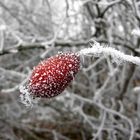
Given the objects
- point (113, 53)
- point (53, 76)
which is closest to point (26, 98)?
point (53, 76)

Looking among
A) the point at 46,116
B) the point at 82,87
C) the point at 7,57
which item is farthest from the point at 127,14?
the point at 7,57

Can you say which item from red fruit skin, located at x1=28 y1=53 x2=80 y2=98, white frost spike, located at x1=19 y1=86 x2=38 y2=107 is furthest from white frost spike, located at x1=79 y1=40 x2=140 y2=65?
white frost spike, located at x1=19 y1=86 x2=38 y2=107

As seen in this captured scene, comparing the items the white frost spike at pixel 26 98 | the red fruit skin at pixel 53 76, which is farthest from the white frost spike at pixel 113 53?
the white frost spike at pixel 26 98

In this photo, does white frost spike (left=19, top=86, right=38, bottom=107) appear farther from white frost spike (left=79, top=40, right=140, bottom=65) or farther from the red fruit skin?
white frost spike (left=79, top=40, right=140, bottom=65)

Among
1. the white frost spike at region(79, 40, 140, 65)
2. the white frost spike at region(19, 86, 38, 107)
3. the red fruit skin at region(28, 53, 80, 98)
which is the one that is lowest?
the white frost spike at region(19, 86, 38, 107)

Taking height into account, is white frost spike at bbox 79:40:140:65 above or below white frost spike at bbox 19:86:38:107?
above

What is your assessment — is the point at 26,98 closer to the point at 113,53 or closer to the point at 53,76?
the point at 53,76

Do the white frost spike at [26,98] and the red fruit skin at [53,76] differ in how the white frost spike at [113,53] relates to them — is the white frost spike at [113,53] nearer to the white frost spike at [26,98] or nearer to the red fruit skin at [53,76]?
the red fruit skin at [53,76]

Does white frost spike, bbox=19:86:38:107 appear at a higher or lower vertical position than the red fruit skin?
lower
